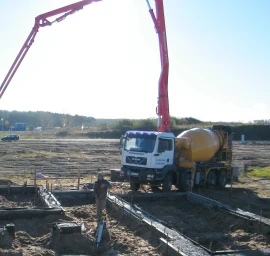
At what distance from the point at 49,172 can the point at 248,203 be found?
41.3 ft

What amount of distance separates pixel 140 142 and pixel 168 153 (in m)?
1.25

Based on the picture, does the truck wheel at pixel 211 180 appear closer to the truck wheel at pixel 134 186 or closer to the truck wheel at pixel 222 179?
the truck wheel at pixel 222 179

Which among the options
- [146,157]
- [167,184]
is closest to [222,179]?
[167,184]

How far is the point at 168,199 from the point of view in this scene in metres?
16.3

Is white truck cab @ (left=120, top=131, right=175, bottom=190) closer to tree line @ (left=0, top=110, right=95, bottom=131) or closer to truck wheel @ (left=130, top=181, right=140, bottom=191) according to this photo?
truck wheel @ (left=130, top=181, right=140, bottom=191)

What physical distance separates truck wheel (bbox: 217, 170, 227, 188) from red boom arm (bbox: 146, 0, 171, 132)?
3370 millimetres

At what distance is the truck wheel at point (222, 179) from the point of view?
824 inches

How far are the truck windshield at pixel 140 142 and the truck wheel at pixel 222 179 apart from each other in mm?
5218

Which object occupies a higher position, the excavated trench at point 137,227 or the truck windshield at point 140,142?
the truck windshield at point 140,142

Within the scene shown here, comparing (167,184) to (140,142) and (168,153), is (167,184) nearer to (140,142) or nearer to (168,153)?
(168,153)

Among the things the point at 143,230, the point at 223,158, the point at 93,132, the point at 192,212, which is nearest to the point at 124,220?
the point at 143,230

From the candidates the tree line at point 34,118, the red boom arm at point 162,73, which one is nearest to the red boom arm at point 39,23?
the red boom arm at point 162,73

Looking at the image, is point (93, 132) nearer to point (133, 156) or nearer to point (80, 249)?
point (133, 156)

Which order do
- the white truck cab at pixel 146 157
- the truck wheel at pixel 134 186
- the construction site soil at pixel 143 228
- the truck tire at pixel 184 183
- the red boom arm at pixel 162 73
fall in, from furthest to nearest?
1. the red boom arm at pixel 162 73
2. the truck tire at pixel 184 183
3. the truck wheel at pixel 134 186
4. the white truck cab at pixel 146 157
5. the construction site soil at pixel 143 228
